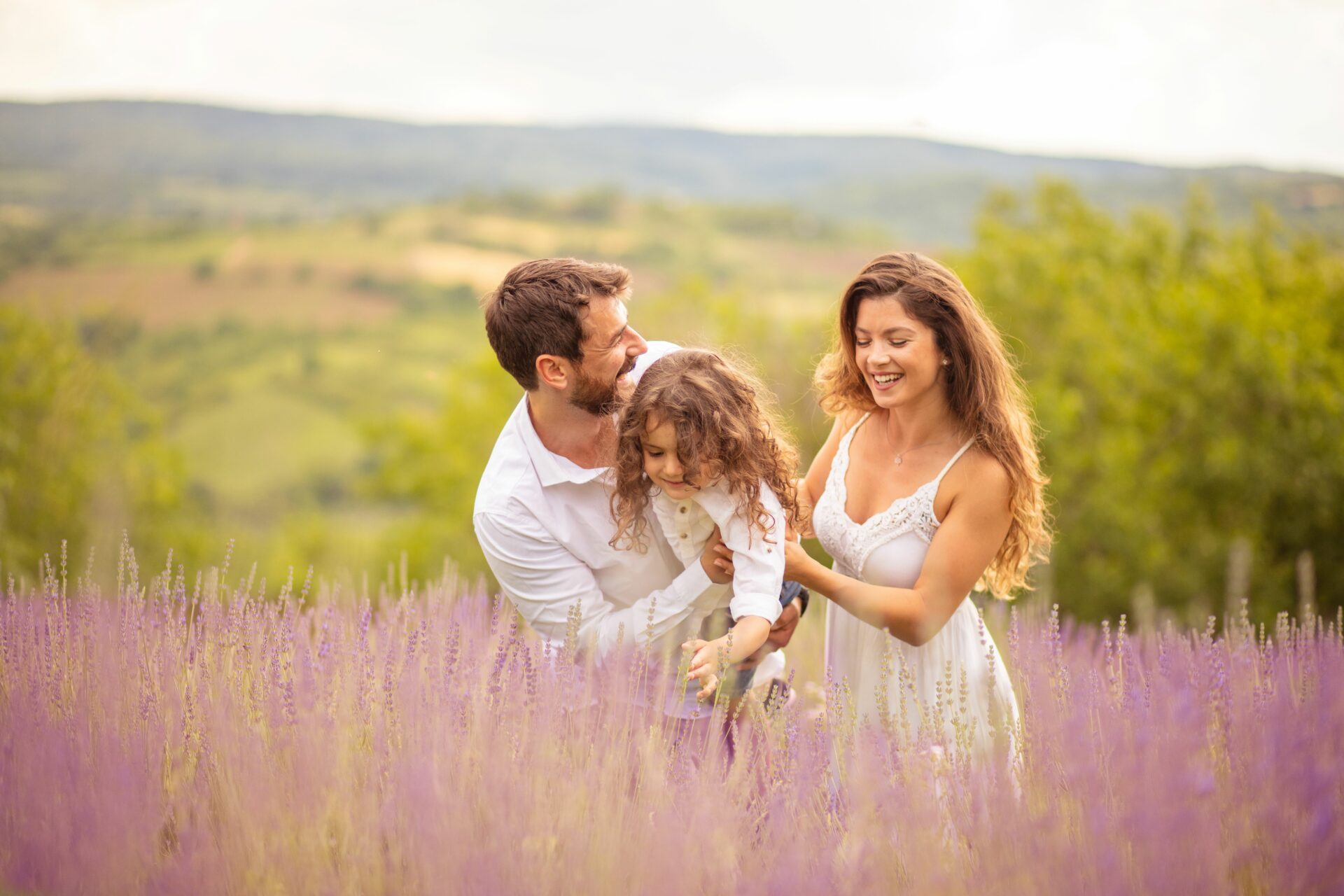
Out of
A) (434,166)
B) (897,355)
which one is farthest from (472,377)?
(434,166)

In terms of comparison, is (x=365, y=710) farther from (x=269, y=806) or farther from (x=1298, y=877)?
(x=1298, y=877)

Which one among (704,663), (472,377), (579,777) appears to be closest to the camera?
(579,777)

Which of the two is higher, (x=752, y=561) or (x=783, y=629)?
(x=752, y=561)

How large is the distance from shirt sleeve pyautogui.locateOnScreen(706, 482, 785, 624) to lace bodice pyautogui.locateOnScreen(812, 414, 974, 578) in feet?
1.25

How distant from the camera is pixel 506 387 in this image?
48.5m

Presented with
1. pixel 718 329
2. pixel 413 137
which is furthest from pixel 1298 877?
pixel 413 137

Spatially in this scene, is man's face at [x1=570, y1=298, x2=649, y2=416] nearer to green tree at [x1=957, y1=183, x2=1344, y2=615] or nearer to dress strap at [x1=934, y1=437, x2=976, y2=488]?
dress strap at [x1=934, y1=437, x2=976, y2=488]

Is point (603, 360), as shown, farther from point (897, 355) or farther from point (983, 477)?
point (983, 477)

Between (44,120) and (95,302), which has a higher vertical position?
(44,120)

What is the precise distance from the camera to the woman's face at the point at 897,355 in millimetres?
3238

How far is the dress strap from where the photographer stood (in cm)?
319

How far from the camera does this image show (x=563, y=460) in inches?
133

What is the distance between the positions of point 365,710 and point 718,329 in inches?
1222

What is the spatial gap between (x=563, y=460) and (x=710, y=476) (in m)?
0.58
